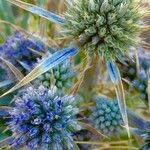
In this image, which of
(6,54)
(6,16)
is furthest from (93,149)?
(6,16)

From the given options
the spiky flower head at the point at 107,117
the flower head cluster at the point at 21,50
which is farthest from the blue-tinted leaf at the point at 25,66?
the spiky flower head at the point at 107,117

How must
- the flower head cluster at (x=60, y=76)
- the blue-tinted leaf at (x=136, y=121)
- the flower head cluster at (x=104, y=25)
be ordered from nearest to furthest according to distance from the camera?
the flower head cluster at (x=104, y=25) < the flower head cluster at (x=60, y=76) < the blue-tinted leaf at (x=136, y=121)

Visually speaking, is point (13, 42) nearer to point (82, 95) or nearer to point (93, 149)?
point (82, 95)

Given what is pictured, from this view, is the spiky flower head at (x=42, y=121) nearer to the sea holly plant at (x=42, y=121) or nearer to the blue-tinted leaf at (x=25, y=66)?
the sea holly plant at (x=42, y=121)

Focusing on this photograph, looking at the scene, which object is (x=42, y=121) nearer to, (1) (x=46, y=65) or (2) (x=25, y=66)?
(1) (x=46, y=65)

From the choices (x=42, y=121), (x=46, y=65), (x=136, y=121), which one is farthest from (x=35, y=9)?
(x=136, y=121)

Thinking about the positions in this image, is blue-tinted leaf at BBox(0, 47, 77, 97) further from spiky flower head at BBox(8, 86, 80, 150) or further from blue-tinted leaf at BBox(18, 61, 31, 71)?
blue-tinted leaf at BBox(18, 61, 31, 71)
